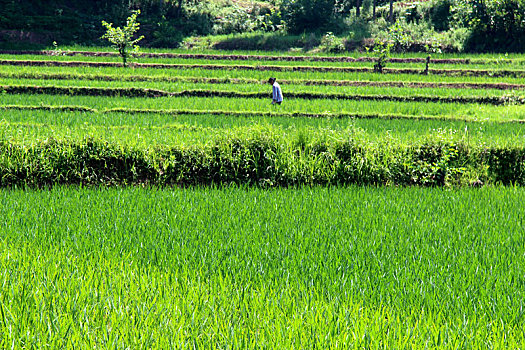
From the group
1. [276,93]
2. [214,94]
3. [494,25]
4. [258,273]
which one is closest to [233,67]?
[214,94]

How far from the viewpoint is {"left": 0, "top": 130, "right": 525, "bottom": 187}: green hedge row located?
717 centimetres

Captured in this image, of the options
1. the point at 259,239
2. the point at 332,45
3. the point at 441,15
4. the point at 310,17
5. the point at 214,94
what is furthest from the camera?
the point at 310,17

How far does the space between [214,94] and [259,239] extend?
12641mm

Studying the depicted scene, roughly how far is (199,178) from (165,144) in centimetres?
80

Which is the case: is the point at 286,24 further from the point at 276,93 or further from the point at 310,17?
the point at 276,93

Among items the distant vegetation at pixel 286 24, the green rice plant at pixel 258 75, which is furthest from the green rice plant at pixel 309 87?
the distant vegetation at pixel 286 24

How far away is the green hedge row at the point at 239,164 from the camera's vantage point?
717 cm

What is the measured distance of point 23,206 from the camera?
18.4 feet

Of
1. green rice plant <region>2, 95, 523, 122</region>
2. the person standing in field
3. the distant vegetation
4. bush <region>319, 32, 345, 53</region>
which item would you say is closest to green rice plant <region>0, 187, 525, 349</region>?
the person standing in field

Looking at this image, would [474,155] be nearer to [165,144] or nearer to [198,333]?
[165,144]

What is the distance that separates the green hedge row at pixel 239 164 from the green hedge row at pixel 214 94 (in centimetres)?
900

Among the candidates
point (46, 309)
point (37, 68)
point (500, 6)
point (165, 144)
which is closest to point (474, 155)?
point (165, 144)

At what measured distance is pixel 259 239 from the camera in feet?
14.9

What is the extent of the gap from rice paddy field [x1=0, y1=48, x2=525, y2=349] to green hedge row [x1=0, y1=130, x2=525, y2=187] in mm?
28
